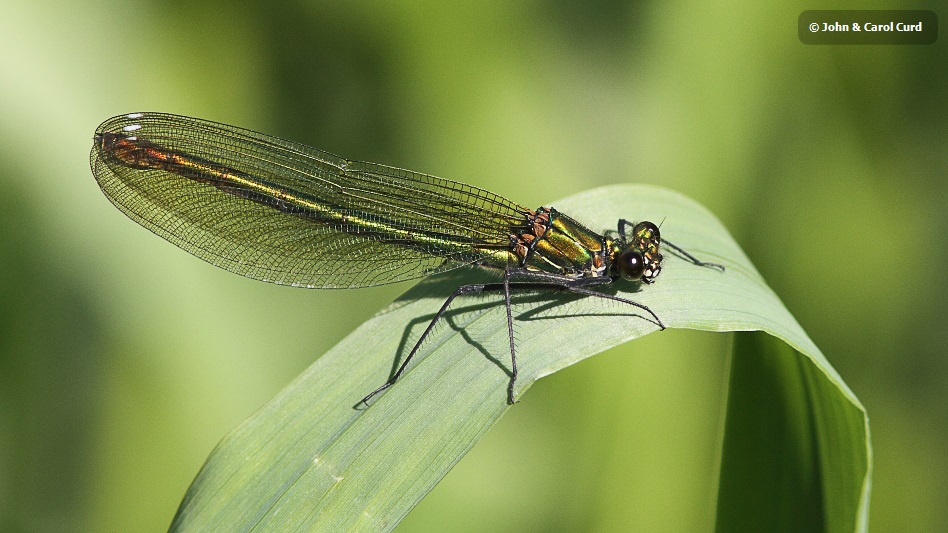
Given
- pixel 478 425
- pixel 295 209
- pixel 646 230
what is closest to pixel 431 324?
pixel 478 425

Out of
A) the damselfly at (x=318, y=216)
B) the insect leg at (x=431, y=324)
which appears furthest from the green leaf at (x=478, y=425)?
the damselfly at (x=318, y=216)

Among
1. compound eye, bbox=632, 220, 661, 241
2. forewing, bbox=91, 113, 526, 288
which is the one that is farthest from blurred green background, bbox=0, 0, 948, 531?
compound eye, bbox=632, 220, 661, 241

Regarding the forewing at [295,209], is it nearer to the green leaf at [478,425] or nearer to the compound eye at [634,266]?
the compound eye at [634,266]

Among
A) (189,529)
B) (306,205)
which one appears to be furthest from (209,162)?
(189,529)

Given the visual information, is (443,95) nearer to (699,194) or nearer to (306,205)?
(306,205)

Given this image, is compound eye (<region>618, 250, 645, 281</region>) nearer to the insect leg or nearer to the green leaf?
the green leaf
